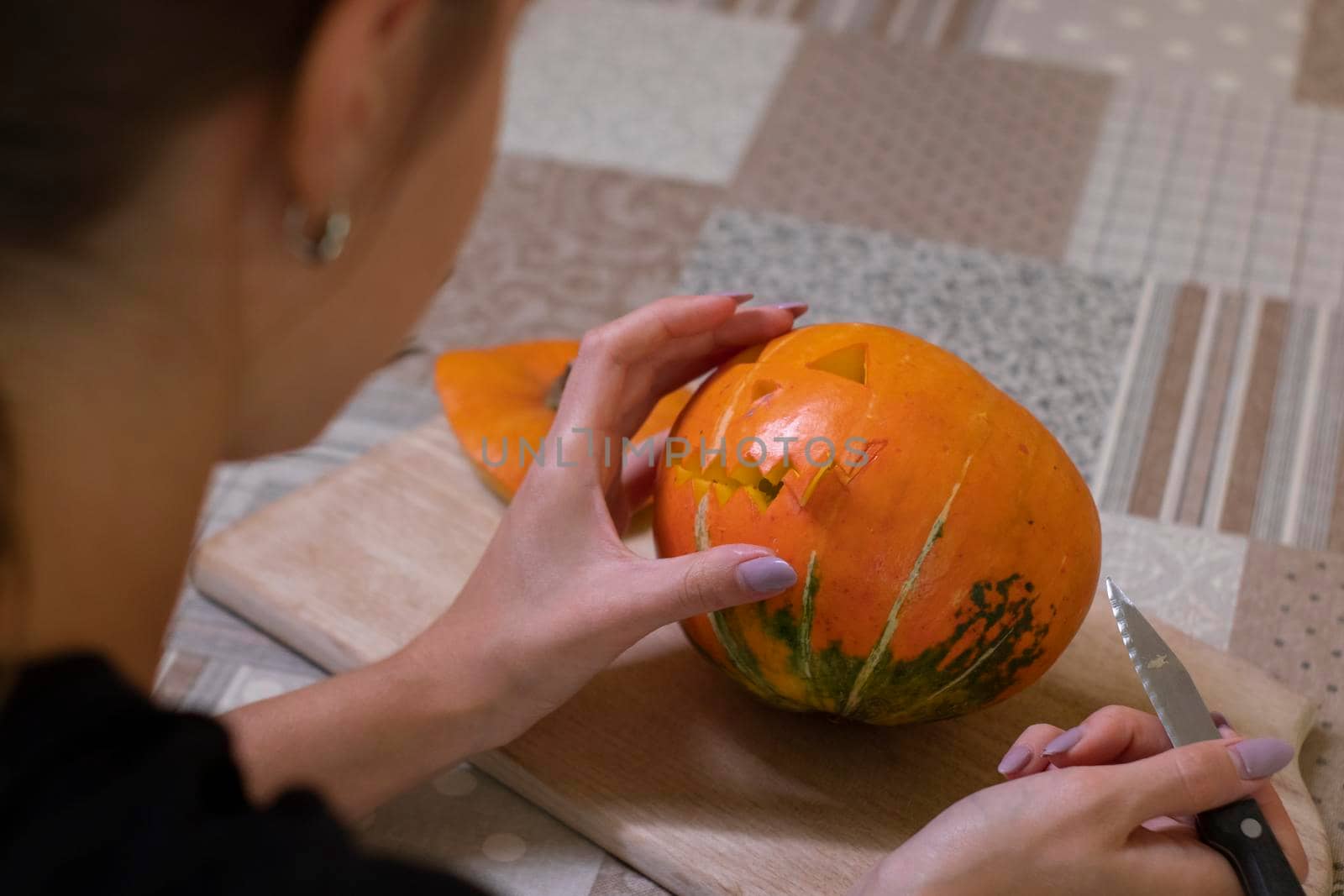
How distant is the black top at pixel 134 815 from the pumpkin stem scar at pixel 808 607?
39cm

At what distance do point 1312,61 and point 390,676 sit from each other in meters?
1.92

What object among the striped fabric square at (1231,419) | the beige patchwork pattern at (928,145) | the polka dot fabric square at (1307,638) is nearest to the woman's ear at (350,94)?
the polka dot fabric square at (1307,638)

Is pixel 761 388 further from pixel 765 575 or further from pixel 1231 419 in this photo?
pixel 1231 419

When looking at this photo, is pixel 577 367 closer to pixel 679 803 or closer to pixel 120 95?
pixel 679 803

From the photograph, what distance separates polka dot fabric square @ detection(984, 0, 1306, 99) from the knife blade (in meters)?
1.44

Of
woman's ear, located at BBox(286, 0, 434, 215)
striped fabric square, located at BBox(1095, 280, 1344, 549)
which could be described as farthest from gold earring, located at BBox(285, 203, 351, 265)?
striped fabric square, located at BBox(1095, 280, 1344, 549)

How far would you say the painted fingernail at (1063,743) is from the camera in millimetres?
905

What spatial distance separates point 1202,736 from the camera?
0.93 meters

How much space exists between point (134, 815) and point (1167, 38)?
7.17 ft

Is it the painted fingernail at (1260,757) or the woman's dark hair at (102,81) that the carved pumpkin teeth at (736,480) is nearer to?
the painted fingernail at (1260,757)

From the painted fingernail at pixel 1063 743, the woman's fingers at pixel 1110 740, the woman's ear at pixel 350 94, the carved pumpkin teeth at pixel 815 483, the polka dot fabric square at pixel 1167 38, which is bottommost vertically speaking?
the polka dot fabric square at pixel 1167 38

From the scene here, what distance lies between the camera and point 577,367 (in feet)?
3.48

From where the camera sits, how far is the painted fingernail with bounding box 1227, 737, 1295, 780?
0.87 m

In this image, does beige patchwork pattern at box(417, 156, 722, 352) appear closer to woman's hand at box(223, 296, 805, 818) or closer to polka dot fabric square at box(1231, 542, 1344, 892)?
woman's hand at box(223, 296, 805, 818)
